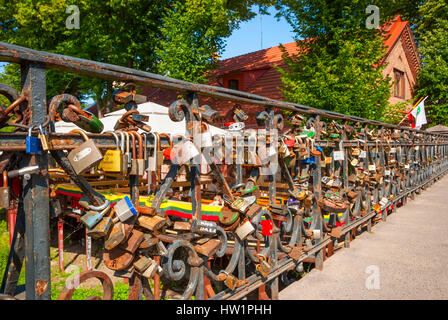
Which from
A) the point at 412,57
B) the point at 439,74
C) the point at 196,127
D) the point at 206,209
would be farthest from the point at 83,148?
the point at 439,74

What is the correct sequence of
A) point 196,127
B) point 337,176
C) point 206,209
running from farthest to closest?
1. point 337,176
2. point 206,209
3. point 196,127

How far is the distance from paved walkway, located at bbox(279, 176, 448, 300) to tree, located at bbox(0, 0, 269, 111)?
8882mm

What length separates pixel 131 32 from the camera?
1263cm

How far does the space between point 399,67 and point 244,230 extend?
20.2 meters

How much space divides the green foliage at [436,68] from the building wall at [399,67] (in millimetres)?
847

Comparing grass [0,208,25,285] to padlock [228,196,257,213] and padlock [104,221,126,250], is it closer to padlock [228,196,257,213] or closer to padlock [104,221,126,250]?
padlock [228,196,257,213]

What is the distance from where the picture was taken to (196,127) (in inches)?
68.1

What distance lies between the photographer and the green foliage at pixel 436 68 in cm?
2028

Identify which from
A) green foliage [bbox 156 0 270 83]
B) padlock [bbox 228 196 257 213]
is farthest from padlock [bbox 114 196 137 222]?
green foliage [bbox 156 0 270 83]

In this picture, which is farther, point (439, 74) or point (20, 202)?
point (439, 74)

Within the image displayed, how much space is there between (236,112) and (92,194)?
1.15 metres

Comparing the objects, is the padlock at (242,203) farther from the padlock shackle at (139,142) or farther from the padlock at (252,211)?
the padlock shackle at (139,142)

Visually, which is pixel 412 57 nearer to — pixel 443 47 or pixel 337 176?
pixel 443 47

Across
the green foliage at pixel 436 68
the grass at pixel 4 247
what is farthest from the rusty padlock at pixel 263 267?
the green foliage at pixel 436 68
